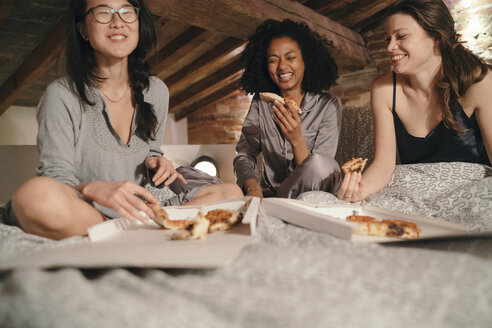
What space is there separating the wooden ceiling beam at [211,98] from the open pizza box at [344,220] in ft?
15.7

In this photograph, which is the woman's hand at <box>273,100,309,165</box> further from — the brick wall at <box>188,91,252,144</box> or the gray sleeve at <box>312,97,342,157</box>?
the brick wall at <box>188,91,252,144</box>

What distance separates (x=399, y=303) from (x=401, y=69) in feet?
4.30

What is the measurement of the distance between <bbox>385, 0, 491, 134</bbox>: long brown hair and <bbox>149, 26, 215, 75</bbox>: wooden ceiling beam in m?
2.67

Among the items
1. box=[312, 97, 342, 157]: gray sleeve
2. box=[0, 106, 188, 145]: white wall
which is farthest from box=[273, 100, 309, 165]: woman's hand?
box=[0, 106, 188, 145]: white wall

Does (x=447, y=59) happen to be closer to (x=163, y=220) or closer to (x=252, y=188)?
(x=252, y=188)

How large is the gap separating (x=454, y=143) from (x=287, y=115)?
77 cm

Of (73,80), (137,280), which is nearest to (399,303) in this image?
(137,280)

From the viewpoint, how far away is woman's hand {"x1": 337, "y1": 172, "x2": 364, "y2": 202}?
1365 mm

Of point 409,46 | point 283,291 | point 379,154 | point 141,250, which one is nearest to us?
point 283,291

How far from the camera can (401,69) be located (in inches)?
60.4

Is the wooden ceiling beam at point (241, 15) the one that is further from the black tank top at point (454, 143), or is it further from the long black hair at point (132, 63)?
the black tank top at point (454, 143)

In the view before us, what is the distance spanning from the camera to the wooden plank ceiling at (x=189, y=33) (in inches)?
99.8

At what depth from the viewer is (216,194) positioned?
1.40 meters

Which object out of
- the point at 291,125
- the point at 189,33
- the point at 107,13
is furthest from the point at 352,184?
the point at 189,33
